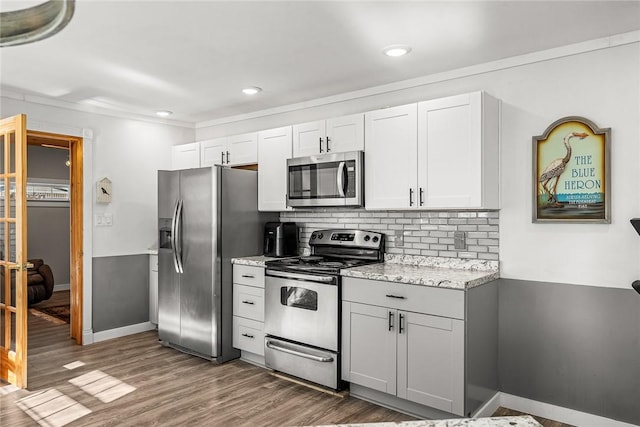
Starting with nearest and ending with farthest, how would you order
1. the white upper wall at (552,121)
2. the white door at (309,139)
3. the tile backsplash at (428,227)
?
the white upper wall at (552,121), the tile backsplash at (428,227), the white door at (309,139)

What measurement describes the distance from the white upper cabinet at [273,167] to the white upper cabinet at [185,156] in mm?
968

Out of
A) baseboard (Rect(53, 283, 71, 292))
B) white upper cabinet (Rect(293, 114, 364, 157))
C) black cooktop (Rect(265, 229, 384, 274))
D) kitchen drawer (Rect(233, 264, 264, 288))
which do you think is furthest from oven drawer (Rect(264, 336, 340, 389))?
baseboard (Rect(53, 283, 71, 292))

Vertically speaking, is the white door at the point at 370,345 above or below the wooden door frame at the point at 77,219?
below

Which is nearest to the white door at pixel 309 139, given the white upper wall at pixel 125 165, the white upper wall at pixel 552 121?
the white upper wall at pixel 552 121

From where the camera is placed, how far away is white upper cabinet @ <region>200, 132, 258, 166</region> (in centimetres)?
427

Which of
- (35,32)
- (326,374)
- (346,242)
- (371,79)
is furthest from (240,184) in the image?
(35,32)

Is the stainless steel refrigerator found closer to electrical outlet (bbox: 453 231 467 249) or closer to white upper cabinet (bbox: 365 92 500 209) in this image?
white upper cabinet (bbox: 365 92 500 209)

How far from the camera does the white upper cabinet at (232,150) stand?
4270 millimetres

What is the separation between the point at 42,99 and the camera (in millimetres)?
4078

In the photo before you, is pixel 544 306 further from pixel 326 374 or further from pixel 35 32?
pixel 35 32

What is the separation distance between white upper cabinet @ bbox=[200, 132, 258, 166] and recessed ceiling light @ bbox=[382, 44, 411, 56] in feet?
5.64

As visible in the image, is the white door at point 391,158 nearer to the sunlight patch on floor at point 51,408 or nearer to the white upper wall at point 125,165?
the sunlight patch on floor at point 51,408

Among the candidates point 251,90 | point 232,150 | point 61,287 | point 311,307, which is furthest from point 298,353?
point 61,287

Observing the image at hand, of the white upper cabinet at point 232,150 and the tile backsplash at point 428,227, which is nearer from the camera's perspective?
the tile backsplash at point 428,227
